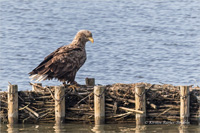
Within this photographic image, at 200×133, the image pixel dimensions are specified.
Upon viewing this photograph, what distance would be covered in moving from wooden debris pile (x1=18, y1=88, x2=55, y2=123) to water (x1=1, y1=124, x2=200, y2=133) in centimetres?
25


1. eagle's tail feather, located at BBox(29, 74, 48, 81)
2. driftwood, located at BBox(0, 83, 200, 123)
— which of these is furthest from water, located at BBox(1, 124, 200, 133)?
eagle's tail feather, located at BBox(29, 74, 48, 81)

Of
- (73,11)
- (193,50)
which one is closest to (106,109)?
(193,50)

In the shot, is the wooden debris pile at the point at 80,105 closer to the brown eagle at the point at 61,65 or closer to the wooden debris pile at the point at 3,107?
the brown eagle at the point at 61,65

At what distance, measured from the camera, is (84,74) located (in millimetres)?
28203

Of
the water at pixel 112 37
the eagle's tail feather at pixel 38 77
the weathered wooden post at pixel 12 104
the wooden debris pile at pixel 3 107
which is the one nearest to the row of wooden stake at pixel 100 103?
the weathered wooden post at pixel 12 104

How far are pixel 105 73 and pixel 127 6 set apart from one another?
22.8 m

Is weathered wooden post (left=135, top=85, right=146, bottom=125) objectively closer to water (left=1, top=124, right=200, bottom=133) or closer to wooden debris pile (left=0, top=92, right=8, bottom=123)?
water (left=1, top=124, right=200, bottom=133)

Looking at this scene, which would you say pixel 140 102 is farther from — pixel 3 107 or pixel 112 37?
pixel 112 37

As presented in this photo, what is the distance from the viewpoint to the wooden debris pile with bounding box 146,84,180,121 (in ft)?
53.0

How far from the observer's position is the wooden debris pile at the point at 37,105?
16.3m

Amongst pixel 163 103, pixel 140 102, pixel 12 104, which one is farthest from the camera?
pixel 163 103

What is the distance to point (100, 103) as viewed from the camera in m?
16.0

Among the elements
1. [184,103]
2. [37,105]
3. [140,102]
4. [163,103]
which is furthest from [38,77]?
[184,103]

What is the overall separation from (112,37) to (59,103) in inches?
903
